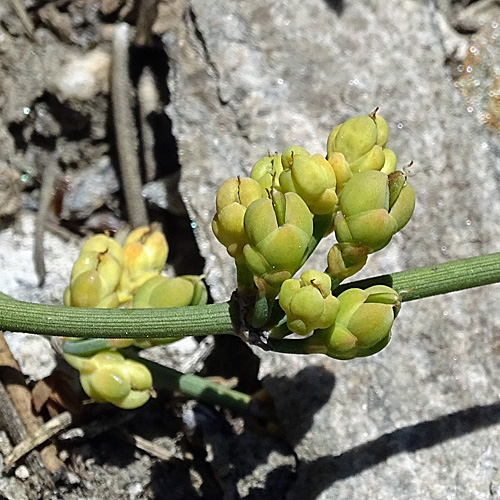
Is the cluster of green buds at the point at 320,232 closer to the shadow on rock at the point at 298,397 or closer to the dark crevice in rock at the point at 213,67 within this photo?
the shadow on rock at the point at 298,397

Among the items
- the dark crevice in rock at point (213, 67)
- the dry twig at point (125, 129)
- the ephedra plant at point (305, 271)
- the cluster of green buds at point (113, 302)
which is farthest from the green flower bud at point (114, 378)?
the dark crevice in rock at point (213, 67)

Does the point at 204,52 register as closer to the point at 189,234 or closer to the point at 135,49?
the point at 135,49

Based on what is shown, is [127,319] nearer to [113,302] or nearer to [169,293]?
[169,293]

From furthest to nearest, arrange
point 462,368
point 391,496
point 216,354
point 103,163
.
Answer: point 103,163 < point 216,354 < point 462,368 < point 391,496

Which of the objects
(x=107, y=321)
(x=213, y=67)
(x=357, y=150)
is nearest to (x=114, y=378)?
(x=107, y=321)

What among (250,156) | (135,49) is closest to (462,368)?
(250,156)
